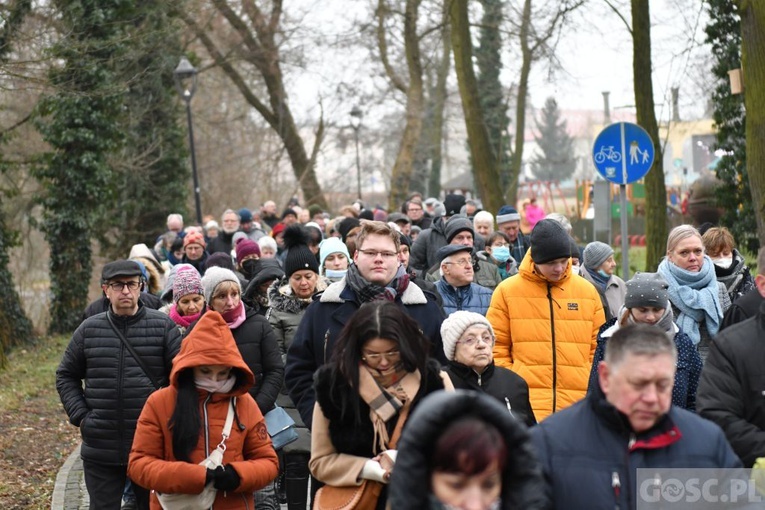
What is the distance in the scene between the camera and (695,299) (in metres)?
8.56

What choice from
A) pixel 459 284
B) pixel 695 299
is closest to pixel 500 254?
pixel 459 284

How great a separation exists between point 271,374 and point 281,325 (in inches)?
22.3

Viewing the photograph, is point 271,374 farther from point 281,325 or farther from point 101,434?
point 101,434

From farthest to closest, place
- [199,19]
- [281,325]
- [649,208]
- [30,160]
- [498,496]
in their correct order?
[199,19]
[30,160]
[649,208]
[281,325]
[498,496]

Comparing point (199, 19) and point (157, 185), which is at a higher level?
point (199, 19)

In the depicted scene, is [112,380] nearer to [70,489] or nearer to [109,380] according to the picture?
[109,380]

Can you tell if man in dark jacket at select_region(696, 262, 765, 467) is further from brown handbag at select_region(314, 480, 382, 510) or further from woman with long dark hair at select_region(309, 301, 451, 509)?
brown handbag at select_region(314, 480, 382, 510)

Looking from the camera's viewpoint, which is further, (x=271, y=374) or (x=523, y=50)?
(x=523, y=50)

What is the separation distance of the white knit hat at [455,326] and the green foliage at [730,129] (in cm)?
1701

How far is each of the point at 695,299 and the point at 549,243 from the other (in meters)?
1.56

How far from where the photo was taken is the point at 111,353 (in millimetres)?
7680

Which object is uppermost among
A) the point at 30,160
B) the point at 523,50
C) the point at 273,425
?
the point at 523,50

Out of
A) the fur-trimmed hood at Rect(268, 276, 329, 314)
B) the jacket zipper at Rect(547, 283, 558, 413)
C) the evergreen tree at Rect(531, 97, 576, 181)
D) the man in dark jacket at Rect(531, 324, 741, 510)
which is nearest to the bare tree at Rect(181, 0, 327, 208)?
the fur-trimmed hood at Rect(268, 276, 329, 314)

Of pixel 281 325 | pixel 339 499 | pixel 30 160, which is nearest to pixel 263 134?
pixel 30 160
